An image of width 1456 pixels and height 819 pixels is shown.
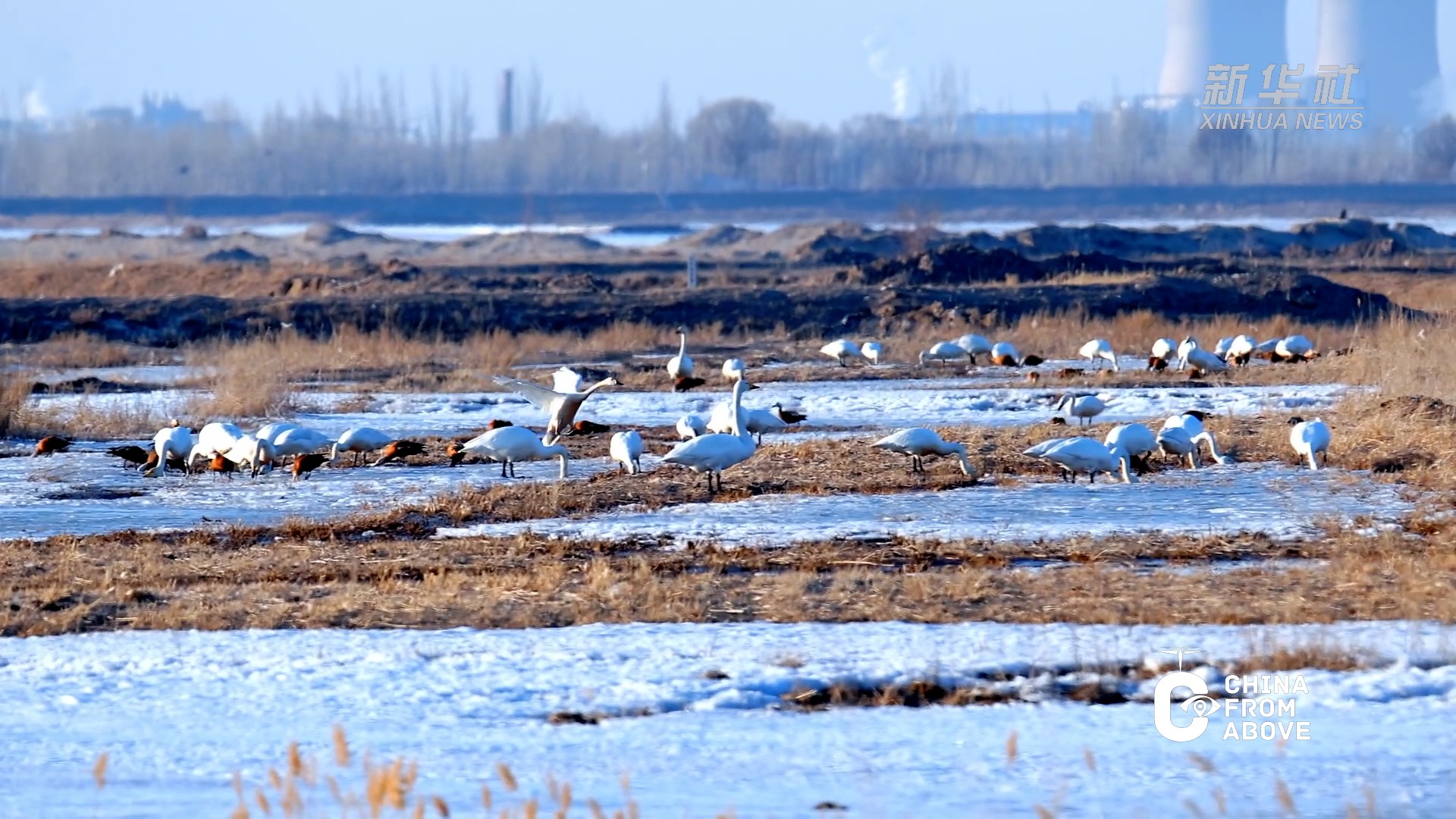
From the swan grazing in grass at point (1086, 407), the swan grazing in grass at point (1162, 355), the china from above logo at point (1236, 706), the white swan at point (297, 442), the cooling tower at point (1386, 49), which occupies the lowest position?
the swan grazing in grass at point (1162, 355)

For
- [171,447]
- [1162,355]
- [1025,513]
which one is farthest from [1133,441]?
[1162,355]

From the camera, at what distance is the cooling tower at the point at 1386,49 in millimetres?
128125

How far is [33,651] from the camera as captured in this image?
25.0ft

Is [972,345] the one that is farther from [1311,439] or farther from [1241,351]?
[1311,439]

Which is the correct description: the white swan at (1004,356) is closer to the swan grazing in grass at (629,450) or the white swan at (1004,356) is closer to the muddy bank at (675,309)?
the muddy bank at (675,309)

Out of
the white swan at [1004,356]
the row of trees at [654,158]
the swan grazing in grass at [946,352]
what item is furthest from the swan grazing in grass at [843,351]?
the row of trees at [654,158]

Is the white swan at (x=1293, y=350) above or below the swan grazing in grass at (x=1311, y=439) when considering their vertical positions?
below

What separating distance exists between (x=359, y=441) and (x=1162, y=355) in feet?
40.8

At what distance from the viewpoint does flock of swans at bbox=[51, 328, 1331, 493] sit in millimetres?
12156

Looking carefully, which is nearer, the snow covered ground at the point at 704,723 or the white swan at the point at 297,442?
the snow covered ground at the point at 704,723

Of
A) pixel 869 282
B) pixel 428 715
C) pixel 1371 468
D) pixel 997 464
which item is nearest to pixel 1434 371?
pixel 1371 468

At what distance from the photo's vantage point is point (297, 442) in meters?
14.0

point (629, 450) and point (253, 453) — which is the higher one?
point (629, 450)

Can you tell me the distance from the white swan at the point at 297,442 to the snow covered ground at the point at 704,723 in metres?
6.11
